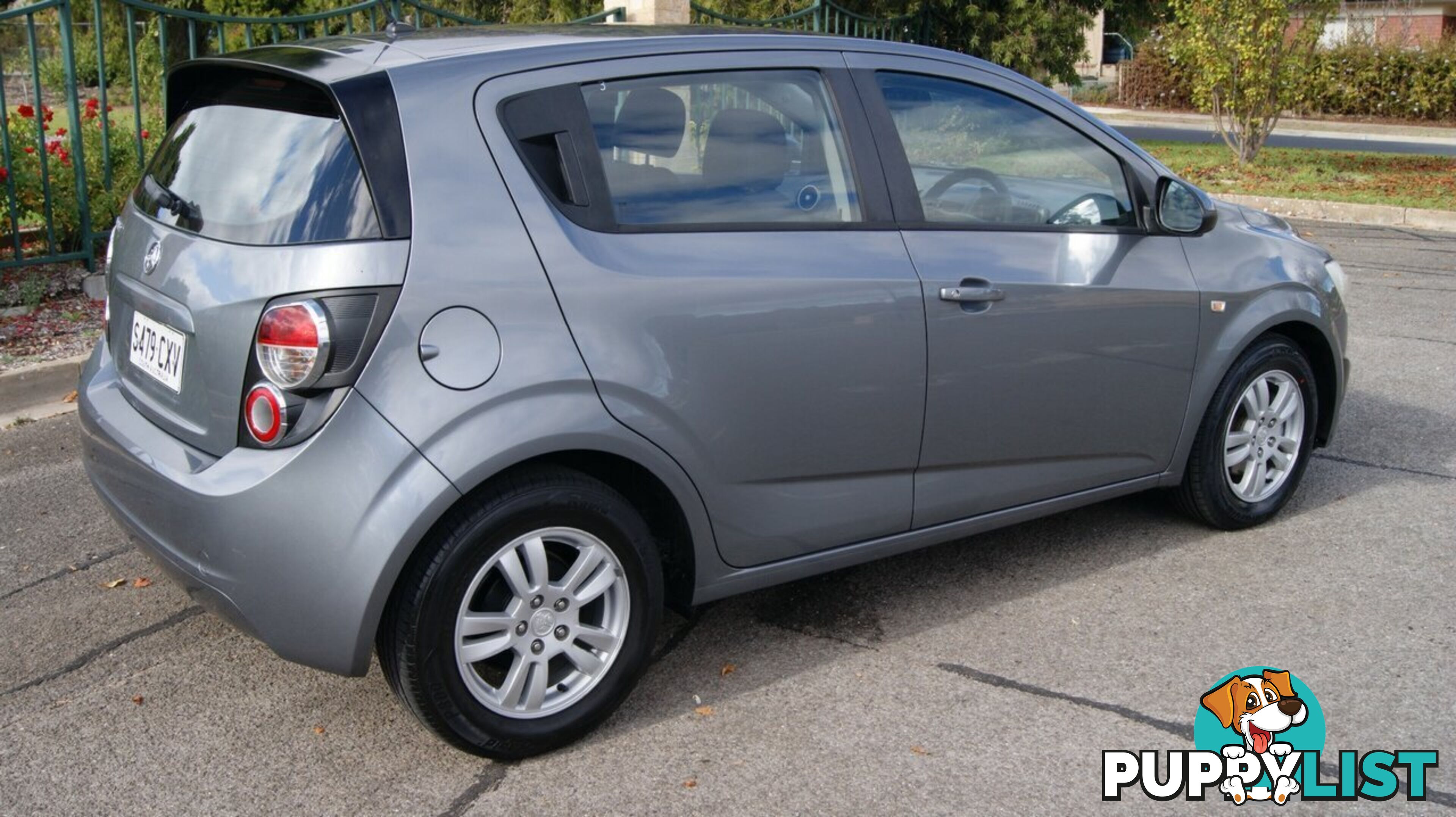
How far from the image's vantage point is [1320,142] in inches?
949

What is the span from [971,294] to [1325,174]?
14.4 m

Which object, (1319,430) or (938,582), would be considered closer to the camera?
(938,582)

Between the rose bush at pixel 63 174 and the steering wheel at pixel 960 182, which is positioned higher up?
the steering wheel at pixel 960 182

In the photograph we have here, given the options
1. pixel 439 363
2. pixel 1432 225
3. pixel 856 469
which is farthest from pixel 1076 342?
pixel 1432 225

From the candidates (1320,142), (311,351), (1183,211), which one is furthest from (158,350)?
(1320,142)

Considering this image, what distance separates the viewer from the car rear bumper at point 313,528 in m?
3.03

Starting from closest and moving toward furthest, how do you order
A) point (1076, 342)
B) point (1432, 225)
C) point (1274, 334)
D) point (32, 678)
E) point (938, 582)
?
point (32, 678), point (1076, 342), point (938, 582), point (1274, 334), point (1432, 225)

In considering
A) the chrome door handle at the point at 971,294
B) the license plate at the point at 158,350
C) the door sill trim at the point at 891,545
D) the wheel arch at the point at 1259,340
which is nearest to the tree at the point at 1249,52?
the wheel arch at the point at 1259,340

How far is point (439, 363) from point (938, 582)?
2040 mm

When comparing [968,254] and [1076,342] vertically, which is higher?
[968,254]

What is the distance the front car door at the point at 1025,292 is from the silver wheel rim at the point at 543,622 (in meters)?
1.04

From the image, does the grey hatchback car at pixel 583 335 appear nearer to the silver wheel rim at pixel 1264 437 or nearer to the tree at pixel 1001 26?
the silver wheel rim at pixel 1264 437

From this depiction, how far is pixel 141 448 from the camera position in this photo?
135 inches

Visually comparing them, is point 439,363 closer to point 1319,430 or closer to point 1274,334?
point 1274,334
